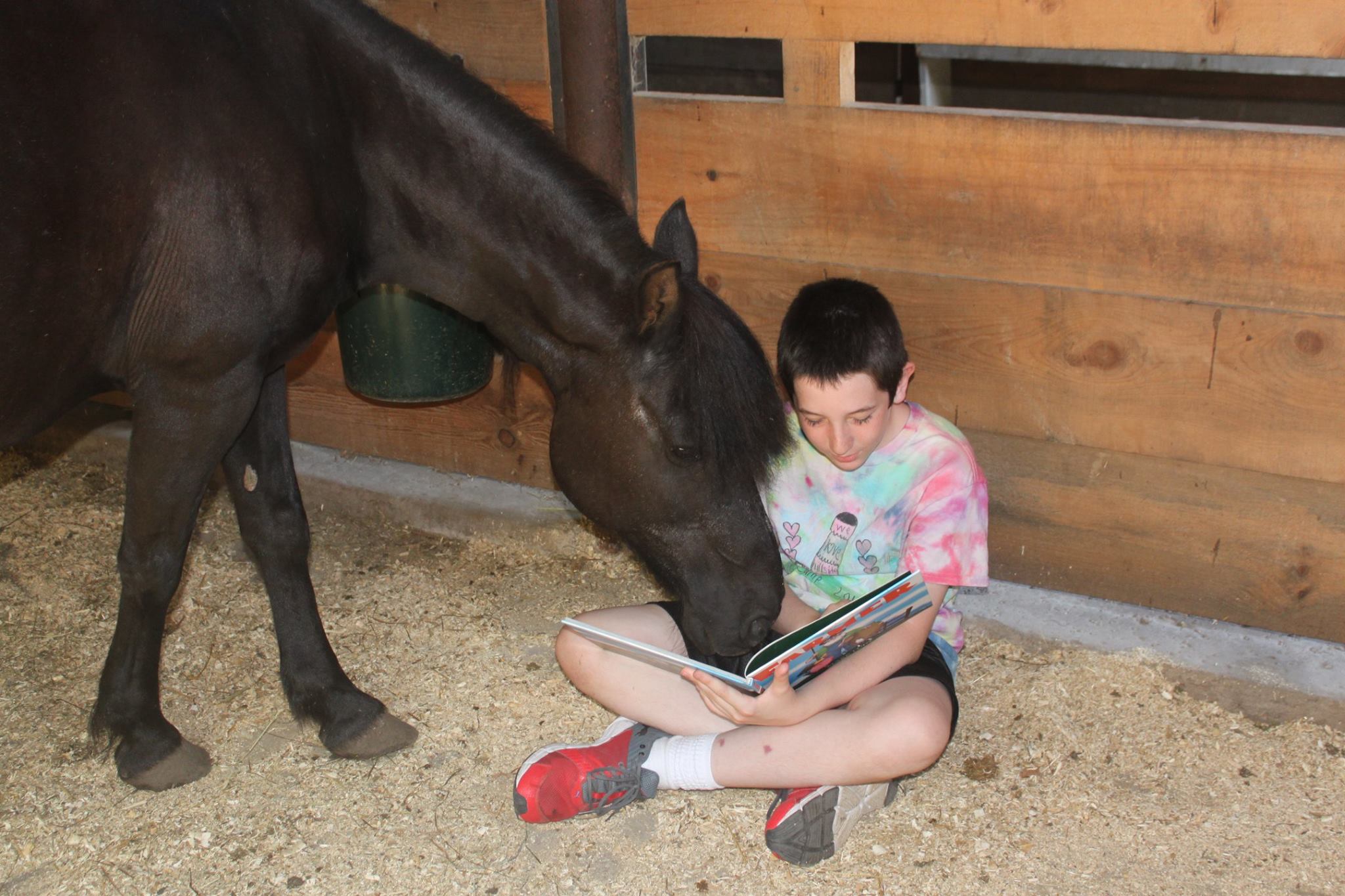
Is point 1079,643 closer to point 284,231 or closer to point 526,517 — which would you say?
point 526,517

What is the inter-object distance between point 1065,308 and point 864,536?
29.7 inches

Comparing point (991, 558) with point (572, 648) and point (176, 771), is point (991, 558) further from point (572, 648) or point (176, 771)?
point (176, 771)

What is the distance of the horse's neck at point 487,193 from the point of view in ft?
7.17

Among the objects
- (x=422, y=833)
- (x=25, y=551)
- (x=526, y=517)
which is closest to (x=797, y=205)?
(x=526, y=517)

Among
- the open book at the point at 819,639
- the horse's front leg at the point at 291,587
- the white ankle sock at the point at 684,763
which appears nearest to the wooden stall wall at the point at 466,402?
the horse's front leg at the point at 291,587

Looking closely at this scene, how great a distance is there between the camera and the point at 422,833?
2309 mm

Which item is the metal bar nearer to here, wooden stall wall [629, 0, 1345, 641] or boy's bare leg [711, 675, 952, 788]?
wooden stall wall [629, 0, 1345, 641]

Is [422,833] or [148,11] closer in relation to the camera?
[148,11]

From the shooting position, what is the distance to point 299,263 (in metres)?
2.15

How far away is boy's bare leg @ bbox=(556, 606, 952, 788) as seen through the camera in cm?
210

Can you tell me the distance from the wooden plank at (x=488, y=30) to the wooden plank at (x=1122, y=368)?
0.76 m

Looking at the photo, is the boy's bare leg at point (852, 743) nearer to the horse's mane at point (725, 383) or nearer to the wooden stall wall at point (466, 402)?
the horse's mane at point (725, 383)

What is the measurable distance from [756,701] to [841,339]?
637 mm

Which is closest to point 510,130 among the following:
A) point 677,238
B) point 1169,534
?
point 677,238
